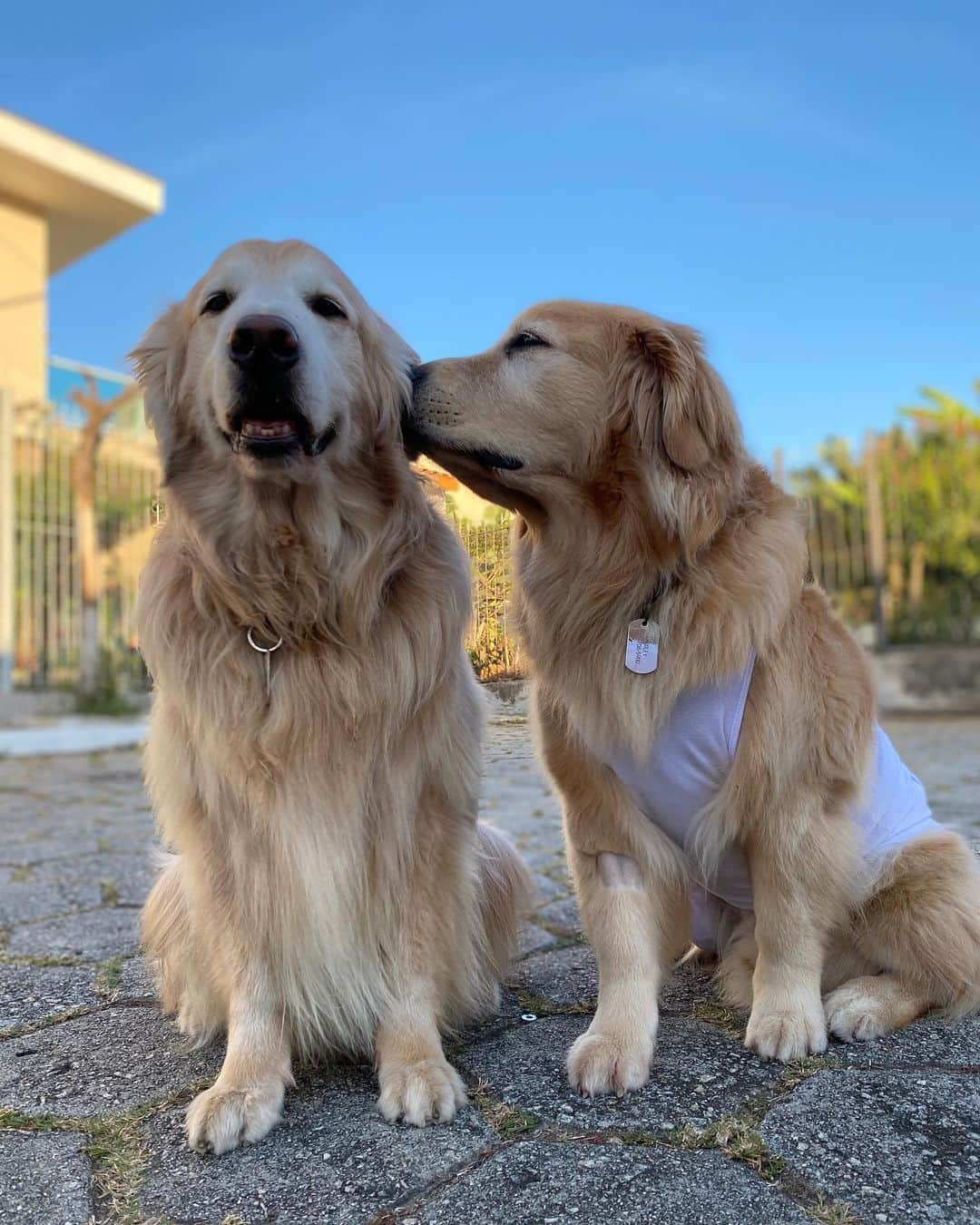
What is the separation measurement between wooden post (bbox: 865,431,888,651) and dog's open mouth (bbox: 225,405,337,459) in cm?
1031

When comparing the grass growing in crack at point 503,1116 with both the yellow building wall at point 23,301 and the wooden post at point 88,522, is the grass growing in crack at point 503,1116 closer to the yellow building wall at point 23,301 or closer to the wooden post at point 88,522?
the wooden post at point 88,522

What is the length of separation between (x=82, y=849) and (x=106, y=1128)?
2834mm

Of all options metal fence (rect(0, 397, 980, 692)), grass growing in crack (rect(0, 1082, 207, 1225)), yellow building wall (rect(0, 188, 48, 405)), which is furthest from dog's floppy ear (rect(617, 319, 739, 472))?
yellow building wall (rect(0, 188, 48, 405))

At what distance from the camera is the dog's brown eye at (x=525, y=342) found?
7.07 feet

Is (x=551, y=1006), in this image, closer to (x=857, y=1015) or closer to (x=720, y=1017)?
(x=720, y=1017)

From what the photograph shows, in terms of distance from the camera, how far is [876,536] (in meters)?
11.1

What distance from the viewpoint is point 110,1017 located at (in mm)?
2254

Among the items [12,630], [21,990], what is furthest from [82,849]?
[12,630]

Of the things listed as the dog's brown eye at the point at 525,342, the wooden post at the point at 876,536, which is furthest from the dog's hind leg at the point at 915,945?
the wooden post at the point at 876,536

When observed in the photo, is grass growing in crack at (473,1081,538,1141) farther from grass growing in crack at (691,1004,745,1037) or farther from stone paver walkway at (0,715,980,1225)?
grass growing in crack at (691,1004,745,1037)

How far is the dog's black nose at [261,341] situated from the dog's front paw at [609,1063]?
1381mm

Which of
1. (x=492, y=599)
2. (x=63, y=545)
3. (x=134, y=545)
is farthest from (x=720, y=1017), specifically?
(x=63, y=545)

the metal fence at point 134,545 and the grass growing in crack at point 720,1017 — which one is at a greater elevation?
the metal fence at point 134,545

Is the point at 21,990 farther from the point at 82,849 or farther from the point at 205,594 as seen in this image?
the point at 82,849
